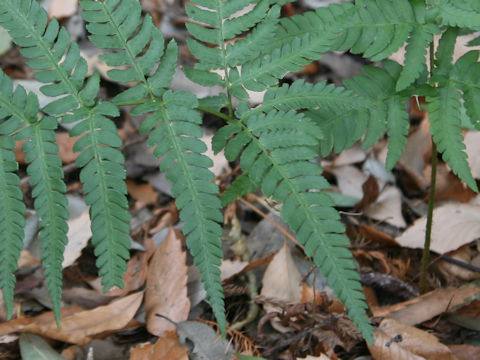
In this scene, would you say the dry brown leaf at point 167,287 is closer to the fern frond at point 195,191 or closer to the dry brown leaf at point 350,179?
the fern frond at point 195,191

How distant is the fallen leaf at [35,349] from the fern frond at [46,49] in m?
1.06

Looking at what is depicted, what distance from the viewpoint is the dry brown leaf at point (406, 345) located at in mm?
2102

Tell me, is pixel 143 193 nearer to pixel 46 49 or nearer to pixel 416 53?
pixel 46 49

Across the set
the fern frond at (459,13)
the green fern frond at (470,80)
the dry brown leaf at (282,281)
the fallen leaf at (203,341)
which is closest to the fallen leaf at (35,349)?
the fallen leaf at (203,341)

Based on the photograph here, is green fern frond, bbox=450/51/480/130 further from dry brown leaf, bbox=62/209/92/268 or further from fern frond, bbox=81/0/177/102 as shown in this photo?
dry brown leaf, bbox=62/209/92/268

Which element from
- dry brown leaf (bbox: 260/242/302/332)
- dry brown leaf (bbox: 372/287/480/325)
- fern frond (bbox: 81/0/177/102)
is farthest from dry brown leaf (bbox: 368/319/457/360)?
fern frond (bbox: 81/0/177/102)

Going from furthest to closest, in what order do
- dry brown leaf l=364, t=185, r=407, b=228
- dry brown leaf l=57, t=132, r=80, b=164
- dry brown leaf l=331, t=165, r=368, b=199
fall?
dry brown leaf l=57, t=132, r=80, b=164, dry brown leaf l=331, t=165, r=368, b=199, dry brown leaf l=364, t=185, r=407, b=228

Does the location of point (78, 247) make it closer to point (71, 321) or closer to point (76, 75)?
point (71, 321)

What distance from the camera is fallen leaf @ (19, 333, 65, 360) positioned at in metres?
2.25

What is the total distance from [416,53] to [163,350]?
1566 mm

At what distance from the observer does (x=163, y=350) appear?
87.5 inches

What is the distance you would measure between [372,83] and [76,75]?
1.16 m

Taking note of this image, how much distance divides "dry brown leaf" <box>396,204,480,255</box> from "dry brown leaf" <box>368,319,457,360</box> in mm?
588

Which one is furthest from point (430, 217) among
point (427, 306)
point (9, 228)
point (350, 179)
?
point (9, 228)
